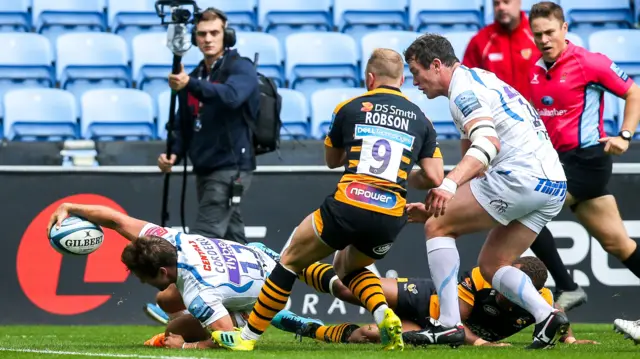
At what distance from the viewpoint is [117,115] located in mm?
10883

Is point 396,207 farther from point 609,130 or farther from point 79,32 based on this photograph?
point 79,32

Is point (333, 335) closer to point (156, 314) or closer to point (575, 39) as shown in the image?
point (156, 314)

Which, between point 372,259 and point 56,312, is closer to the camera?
point 372,259

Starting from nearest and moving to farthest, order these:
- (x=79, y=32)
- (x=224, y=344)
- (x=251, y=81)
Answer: (x=224, y=344), (x=251, y=81), (x=79, y=32)

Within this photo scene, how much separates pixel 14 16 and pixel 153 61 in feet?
5.88

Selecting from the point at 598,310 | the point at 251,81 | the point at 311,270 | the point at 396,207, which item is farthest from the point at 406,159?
the point at 598,310

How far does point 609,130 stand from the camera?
11.0 metres

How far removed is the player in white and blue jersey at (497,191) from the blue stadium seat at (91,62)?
6120mm

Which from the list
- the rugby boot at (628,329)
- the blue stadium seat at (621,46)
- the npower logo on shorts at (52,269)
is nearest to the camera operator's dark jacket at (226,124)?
the npower logo on shorts at (52,269)

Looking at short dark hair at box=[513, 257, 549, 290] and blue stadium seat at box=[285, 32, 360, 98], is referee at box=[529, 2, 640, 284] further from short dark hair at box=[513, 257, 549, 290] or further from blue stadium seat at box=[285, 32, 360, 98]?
blue stadium seat at box=[285, 32, 360, 98]

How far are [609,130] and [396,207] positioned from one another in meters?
5.61

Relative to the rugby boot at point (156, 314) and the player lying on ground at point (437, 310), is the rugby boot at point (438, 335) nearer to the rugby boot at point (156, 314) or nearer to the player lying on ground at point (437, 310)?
the player lying on ground at point (437, 310)

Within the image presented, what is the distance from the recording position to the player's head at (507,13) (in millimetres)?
8312

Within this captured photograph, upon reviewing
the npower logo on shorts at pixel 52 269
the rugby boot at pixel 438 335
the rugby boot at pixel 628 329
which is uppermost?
the rugby boot at pixel 628 329
